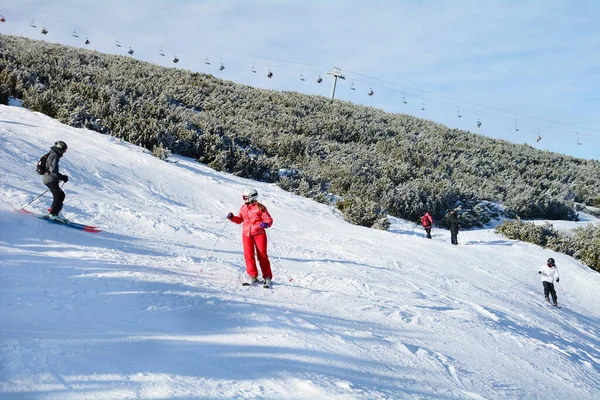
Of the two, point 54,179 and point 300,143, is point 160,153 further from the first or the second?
point 300,143

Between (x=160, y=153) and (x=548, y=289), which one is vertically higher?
(x=160, y=153)

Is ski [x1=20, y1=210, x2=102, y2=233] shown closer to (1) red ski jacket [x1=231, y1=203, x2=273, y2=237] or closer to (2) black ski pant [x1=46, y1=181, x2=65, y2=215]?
(2) black ski pant [x1=46, y1=181, x2=65, y2=215]

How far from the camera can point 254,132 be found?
22.7 m

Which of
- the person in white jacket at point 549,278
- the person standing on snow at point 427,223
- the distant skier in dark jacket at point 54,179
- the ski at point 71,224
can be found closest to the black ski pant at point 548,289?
the person in white jacket at point 549,278

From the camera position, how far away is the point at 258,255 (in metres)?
7.32

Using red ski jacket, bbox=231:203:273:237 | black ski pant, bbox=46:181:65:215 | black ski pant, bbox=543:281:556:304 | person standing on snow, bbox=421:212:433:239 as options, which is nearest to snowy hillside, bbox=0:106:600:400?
black ski pant, bbox=543:281:556:304

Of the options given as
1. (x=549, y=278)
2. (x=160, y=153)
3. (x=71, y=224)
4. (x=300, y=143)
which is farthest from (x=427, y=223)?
(x=71, y=224)

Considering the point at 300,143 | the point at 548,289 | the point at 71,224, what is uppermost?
the point at 300,143

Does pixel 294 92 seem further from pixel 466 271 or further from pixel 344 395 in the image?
pixel 344 395

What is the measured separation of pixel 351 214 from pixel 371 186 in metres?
3.80

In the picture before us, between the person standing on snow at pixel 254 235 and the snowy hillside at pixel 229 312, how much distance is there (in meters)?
0.39

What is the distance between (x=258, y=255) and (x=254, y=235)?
1.09 ft

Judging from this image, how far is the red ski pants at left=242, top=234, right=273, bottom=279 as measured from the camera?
7.19 m

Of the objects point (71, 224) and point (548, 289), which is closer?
point (71, 224)
